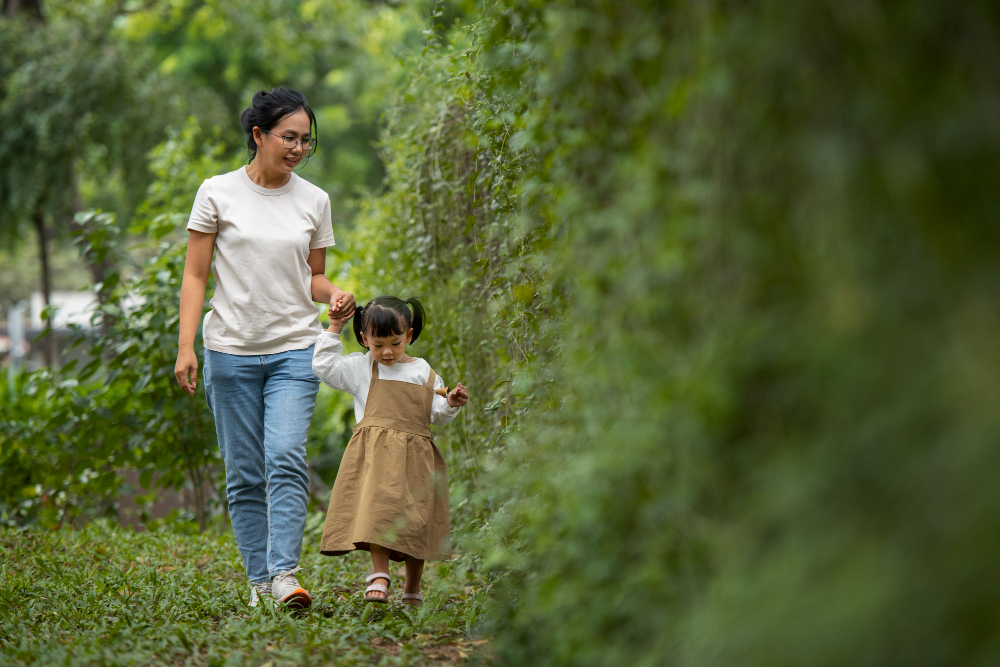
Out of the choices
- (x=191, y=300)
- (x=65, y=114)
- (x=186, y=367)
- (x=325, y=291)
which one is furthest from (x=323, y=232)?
(x=65, y=114)

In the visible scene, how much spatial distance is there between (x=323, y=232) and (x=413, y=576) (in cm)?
140

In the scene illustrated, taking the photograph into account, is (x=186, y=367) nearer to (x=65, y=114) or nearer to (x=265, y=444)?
(x=265, y=444)

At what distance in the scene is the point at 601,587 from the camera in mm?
1791

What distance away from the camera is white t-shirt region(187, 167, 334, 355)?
133 inches

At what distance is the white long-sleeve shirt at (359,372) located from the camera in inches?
133

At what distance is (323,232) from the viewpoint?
365cm

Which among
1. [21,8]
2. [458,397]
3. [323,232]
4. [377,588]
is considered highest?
[21,8]

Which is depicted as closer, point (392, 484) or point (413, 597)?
point (392, 484)

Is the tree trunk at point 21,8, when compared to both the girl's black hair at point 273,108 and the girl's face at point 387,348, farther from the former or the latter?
the girl's face at point 387,348

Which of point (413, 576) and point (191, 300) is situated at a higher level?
point (191, 300)

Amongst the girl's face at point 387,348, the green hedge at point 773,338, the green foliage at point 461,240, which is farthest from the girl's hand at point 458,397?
the green hedge at point 773,338

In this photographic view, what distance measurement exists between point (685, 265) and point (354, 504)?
2.09 meters

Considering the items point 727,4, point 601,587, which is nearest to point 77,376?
point 601,587

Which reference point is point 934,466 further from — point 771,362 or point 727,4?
point 727,4
